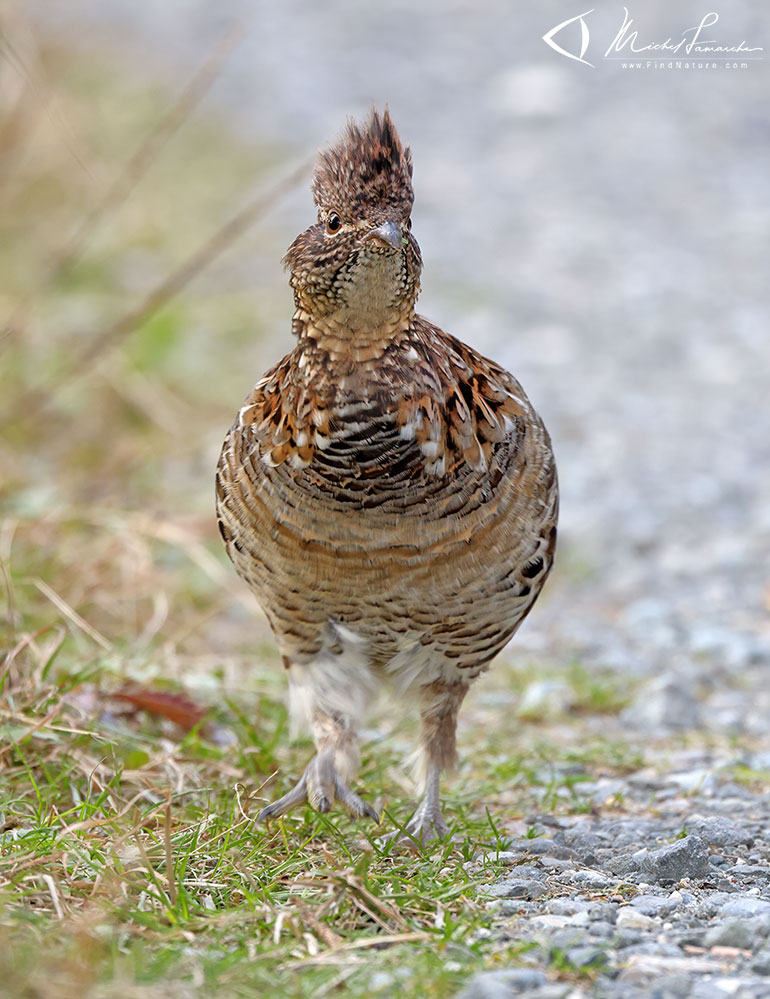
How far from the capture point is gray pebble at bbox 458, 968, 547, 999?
7.79ft

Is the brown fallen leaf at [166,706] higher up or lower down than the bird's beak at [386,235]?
lower down

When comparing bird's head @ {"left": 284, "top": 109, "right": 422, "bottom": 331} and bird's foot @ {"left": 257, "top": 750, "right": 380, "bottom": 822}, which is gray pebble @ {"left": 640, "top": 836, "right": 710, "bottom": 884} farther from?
bird's head @ {"left": 284, "top": 109, "right": 422, "bottom": 331}

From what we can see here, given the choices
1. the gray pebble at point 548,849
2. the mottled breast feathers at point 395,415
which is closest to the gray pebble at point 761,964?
the gray pebble at point 548,849

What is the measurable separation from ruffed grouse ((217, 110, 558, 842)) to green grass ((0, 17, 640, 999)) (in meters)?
0.36

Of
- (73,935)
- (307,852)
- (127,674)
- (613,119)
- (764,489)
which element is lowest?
(73,935)

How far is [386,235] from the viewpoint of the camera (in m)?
3.02

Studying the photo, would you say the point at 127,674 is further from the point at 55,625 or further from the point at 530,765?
the point at 530,765

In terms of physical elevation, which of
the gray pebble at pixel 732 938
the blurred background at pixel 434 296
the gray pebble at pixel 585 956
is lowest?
the gray pebble at pixel 585 956

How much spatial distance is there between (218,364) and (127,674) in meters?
3.71

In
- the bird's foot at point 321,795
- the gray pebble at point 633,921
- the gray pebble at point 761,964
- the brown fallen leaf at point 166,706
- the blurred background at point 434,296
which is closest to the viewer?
the gray pebble at point 761,964

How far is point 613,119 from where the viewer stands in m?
11.4

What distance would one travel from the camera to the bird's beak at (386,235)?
119 inches

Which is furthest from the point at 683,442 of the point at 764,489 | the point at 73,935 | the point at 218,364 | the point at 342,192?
the point at 73,935

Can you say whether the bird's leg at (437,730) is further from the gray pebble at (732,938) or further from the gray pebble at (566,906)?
the gray pebble at (732,938)
